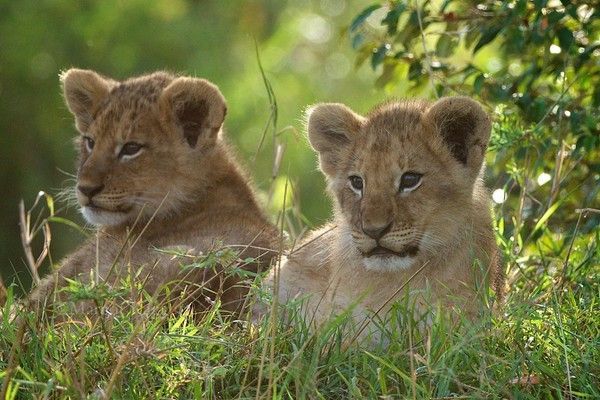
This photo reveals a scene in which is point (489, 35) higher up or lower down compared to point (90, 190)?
higher up

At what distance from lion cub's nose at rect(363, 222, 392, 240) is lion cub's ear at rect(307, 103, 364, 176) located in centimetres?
57

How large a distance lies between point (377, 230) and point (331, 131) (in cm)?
77

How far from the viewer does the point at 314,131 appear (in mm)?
5785

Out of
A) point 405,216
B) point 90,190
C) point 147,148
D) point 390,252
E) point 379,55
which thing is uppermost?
point 379,55

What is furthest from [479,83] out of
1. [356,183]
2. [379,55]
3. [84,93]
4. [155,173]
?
[84,93]

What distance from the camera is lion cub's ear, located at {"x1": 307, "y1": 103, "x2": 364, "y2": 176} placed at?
18.5ft

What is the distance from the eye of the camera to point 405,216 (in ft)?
16.9

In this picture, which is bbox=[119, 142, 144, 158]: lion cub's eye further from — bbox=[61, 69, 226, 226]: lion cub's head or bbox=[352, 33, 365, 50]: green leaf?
bbox=[352, 33, 365, 50]: green leaf

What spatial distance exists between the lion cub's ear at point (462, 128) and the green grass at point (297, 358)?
773mm

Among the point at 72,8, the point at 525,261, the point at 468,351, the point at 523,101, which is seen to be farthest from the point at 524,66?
the point at 72,8

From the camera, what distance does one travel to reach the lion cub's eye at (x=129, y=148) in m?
6.49

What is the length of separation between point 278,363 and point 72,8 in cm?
960

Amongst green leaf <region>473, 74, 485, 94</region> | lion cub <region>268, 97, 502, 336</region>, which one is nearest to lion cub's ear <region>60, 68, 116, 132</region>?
lion cub <region>268, 97, 502, 336</region>

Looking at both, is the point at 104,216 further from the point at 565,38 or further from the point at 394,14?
the point at 565,38
